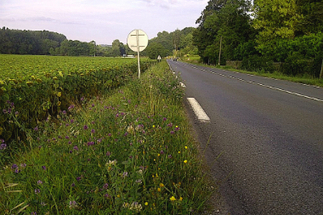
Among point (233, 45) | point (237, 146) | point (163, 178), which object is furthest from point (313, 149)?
point (233, 45)

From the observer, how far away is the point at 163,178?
87.0 inches

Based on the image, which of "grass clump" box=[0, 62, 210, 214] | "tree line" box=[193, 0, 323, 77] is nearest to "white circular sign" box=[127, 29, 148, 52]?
"grass clump" box=[0, 62, 210, 214]

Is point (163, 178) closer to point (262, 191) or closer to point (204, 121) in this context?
point (262, 191)

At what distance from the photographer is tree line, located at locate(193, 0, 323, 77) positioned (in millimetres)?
19295

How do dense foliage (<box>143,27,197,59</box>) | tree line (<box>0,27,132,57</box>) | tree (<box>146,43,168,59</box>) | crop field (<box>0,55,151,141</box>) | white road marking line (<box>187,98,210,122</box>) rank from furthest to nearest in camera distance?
dense foliage (<box>143,27,197,59</box>), tree (<box>146,43,168,59</box>), tree line (<box>0,27,132,57</box>), white road marking line (<box>187,98,210,122</box>), crop field (<box>0,55,151,141</box>)

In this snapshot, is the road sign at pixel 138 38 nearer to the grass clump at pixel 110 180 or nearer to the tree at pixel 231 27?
the grass clump at pixel 110 180

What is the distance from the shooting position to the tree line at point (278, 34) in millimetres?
19295

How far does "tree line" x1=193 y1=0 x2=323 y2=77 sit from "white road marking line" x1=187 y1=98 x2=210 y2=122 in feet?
47.5

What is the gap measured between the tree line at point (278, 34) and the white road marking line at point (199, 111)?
1448cm

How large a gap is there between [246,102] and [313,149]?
3827 millimetres

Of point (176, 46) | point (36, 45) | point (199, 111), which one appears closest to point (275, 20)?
point (199, 111)

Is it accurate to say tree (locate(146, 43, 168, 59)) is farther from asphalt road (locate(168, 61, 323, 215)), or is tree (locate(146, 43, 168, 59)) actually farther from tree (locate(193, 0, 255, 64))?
asphalt road (locate(168, 61, 323, 215))

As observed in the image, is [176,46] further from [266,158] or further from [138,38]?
[266,158]

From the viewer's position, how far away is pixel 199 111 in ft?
20.4
